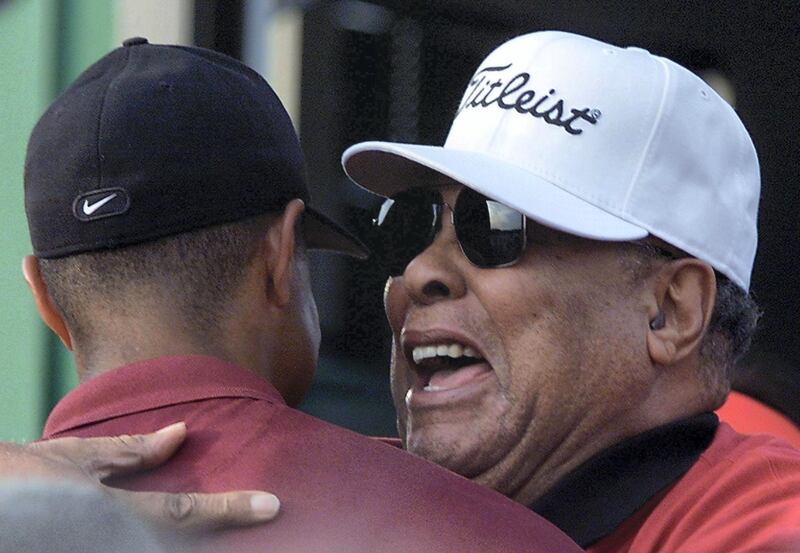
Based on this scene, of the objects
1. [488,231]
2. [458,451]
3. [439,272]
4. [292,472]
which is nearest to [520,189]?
[488,231]

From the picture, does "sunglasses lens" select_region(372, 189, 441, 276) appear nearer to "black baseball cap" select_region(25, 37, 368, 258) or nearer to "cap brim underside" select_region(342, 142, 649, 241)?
"cap brim underside" select_region(342, 142, 649, 241)

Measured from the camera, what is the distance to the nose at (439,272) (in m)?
2.12

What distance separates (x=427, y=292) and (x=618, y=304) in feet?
0.95

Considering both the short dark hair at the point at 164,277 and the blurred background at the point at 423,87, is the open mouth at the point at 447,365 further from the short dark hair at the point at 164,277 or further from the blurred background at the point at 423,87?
the blurred background at the point at 423,87

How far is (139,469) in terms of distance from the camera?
152 cm

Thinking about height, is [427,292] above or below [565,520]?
above

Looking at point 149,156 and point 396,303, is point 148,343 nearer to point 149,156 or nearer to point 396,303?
point 149,156

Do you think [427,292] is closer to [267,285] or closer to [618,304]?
[618,304]

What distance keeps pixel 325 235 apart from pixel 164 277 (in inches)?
20.3

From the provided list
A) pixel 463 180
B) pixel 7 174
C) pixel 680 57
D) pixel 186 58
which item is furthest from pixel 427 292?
pixel 680 57

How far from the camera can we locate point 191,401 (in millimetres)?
1579

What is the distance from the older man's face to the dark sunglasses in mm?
21

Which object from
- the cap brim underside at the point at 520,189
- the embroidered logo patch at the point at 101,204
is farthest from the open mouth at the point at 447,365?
the embroidered logo patch at the point at 101,204

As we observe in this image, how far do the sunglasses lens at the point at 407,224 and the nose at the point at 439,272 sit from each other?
0.03m
